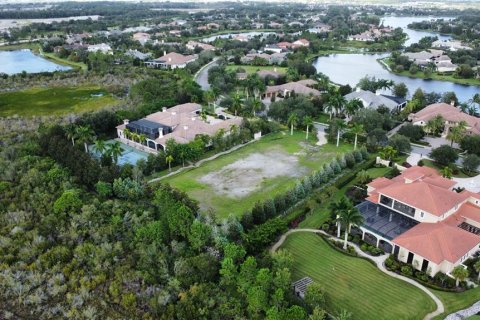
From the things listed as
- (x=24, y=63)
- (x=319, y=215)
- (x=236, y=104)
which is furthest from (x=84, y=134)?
(x=24, y=63)

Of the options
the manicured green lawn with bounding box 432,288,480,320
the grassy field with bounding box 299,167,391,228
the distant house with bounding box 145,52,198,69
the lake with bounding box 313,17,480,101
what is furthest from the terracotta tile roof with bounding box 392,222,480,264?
the distant house with bounding box 145,52,198,69

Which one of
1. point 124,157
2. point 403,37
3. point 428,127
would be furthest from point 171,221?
point 403,37

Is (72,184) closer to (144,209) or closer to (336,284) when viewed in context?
(144,209)

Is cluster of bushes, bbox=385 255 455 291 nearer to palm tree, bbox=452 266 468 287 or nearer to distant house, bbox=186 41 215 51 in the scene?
palm tree, bbox=452 266 468 287

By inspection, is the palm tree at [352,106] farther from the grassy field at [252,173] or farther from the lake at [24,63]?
the lake at [24,63]

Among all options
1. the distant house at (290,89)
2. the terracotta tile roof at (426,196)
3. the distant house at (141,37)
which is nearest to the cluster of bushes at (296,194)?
the terracotta tile roof at (426,196)

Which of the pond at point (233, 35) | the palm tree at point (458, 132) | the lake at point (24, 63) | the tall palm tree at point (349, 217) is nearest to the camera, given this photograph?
the tall palm tree at point (349, 217)
